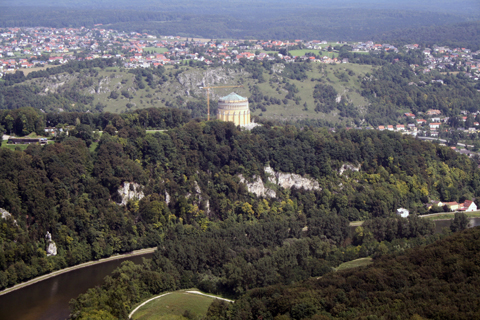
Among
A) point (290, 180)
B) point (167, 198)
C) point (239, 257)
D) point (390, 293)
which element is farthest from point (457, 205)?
point (390, 293)

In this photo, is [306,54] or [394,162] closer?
[394,162]

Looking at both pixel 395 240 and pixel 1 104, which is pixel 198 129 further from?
pixel 1 104

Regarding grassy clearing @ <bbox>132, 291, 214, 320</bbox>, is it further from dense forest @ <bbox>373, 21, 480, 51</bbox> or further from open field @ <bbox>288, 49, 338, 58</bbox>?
dense forest @ <bbox>373, 21, 480, 51</bbox>

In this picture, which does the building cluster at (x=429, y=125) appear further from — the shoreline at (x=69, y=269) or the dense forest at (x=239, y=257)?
the shoreline at (x=69, y=269)

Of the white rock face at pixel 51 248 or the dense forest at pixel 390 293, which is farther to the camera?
the white rock face at pixel 51 248

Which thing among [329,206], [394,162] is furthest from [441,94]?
[329,206]

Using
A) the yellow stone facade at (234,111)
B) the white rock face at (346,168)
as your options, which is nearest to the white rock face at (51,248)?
the yellow stone facade at (234,111)
